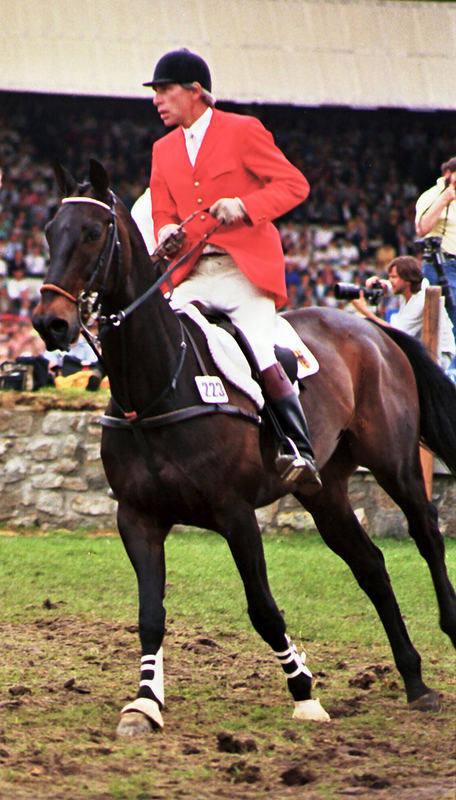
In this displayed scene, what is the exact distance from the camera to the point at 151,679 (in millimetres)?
5277

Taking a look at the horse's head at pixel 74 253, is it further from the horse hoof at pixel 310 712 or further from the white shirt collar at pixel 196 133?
the horse hoof at pixel 310 712

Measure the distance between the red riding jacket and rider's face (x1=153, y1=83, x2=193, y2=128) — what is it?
133 mm

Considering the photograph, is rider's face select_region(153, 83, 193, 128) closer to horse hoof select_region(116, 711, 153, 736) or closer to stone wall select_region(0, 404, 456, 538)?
horse hoof select_region(116, 711, 153, 736)

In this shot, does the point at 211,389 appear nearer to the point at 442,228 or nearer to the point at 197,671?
the point at 197,671

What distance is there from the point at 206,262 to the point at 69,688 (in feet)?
7.24

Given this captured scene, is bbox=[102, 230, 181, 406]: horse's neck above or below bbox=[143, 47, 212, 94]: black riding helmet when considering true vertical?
below

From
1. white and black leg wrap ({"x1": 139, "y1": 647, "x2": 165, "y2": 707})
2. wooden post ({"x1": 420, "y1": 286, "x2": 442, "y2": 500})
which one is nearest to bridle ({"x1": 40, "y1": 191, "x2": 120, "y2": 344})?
white and black leg wrap ({"x1": 139, "y1": 647, "x2": 165, "y2": 707})

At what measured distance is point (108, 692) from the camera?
6.03m

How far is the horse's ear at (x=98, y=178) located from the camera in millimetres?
4914

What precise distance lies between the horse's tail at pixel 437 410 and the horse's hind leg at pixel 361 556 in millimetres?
622

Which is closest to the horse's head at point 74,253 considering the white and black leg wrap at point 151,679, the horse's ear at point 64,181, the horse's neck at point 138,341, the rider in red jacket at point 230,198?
the horse's ear at point 64,181

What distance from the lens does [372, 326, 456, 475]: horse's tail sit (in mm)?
6945

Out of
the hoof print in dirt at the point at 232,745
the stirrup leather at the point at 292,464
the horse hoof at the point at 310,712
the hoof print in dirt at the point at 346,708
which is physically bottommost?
the hoof print in dirt at the point at 346,708

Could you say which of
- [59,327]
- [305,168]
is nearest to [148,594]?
[59,327]
